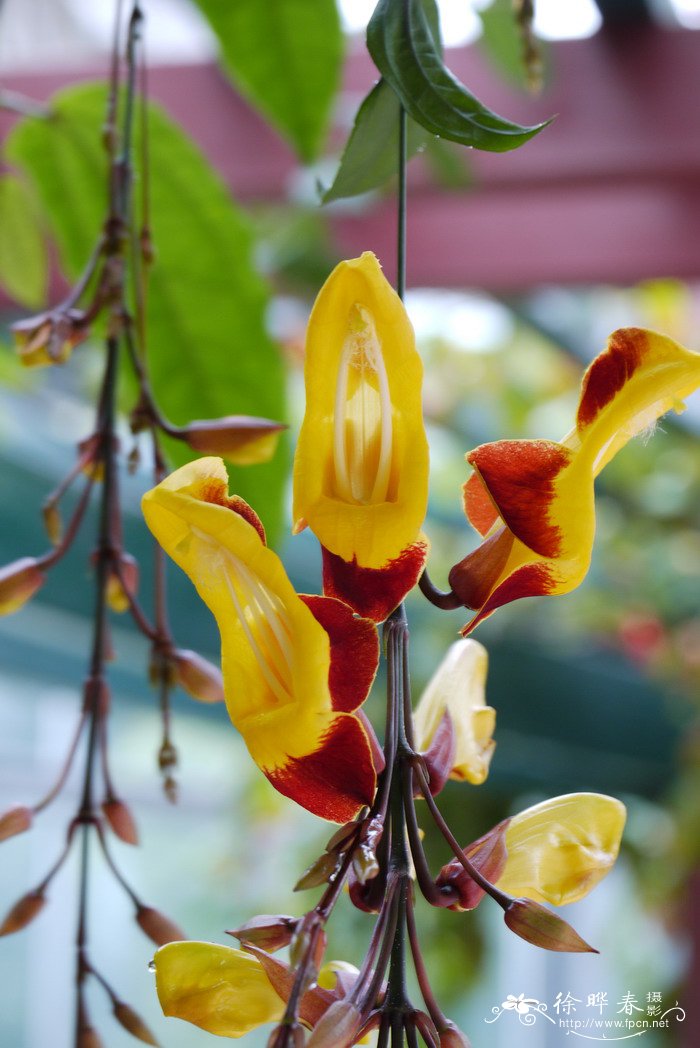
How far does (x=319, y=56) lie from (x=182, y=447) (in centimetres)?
18

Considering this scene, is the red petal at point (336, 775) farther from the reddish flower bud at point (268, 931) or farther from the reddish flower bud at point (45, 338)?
the reddish flower bud at point (45, 338)

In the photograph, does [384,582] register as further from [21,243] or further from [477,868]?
[21,243]

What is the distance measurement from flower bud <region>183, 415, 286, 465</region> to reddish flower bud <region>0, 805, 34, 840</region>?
0.10 metres

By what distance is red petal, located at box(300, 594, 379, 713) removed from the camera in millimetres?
206

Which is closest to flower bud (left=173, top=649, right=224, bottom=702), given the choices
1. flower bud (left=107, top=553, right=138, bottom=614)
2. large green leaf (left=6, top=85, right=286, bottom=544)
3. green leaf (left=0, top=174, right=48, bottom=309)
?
flower bud (left=107, top=553, right=138, bottom=614)

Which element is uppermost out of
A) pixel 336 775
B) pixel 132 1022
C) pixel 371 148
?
pixel 371 148

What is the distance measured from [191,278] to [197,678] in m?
0.23

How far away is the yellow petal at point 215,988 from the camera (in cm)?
22

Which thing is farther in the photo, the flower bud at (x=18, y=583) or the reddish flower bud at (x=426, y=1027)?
the flower bud at (x=18, y=583)

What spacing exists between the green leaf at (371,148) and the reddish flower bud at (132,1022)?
195 millimetres

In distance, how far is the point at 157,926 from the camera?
294mm

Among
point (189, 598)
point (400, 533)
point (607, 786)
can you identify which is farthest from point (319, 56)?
point (607, 786)

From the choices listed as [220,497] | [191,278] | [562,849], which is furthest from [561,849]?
[191,278]

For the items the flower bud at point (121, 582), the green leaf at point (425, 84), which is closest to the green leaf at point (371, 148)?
the green leaf at point (425, 84)
